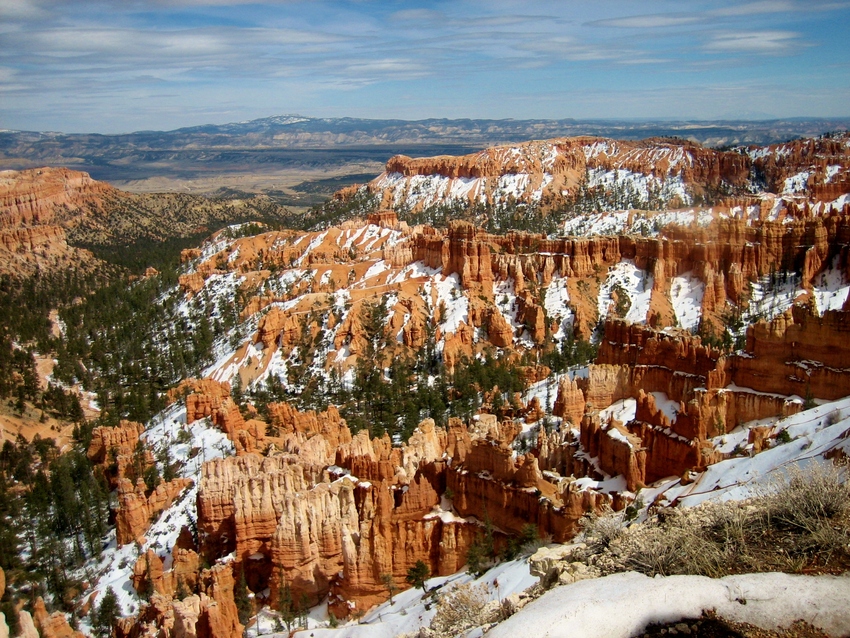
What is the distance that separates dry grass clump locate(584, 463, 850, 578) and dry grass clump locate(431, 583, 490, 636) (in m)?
2.66

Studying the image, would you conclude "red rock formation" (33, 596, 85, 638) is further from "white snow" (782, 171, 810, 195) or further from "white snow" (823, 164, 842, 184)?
"white snow" (782, 171, 810, 195)

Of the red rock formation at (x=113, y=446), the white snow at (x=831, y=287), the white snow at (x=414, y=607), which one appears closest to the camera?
the white snow at (x=414, y=607)

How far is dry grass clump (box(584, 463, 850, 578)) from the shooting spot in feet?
35.6

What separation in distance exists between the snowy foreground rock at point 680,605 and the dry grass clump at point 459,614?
2.80 m

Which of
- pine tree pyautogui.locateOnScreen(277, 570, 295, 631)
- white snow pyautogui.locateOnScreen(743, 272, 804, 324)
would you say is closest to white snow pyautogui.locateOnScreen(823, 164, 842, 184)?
white snow pyautogui.locateOnScreen(743, 272, 804, 324)

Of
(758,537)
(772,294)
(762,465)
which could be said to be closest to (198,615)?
(762,465)

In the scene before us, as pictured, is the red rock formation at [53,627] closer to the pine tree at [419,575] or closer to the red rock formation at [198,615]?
the red rock formation at [198,615]

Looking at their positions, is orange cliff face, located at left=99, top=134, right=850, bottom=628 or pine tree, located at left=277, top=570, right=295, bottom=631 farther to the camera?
orange cliff face, located at left=99, top=134, right=850, bottom=628

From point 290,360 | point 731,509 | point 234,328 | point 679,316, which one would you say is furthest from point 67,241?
point 731,509

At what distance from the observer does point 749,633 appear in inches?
381

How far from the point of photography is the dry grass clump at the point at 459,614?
13.9m

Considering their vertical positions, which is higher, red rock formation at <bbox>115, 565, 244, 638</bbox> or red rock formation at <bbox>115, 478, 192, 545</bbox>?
red rock formation at <bbox>115, 565, 244, 638</bbox>

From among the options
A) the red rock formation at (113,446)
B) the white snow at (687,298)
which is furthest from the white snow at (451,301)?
the red rock formation at (113,446)

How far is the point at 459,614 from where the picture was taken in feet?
49.9
